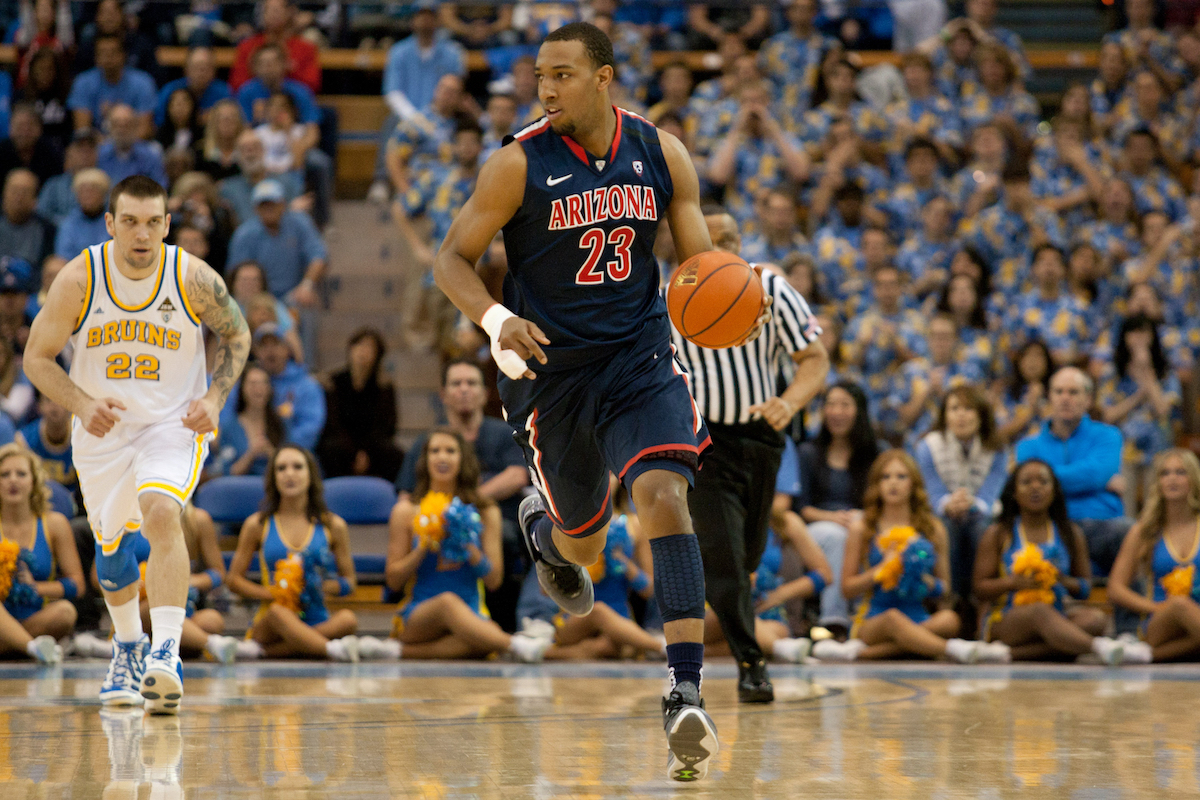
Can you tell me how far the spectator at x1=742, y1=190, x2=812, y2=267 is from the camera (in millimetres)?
10375

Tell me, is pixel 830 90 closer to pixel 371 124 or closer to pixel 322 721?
pixel 371 124

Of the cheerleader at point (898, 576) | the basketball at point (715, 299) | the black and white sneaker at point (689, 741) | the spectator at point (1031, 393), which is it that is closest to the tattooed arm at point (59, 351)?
the basketball at point (715, 299)

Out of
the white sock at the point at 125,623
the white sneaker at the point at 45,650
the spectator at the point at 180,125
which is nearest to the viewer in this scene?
the white sock at the point at 125,623

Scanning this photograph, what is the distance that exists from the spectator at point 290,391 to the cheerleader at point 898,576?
3.46 metres

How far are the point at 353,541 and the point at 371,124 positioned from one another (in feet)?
19.0

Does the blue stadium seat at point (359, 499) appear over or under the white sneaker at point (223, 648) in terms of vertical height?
over

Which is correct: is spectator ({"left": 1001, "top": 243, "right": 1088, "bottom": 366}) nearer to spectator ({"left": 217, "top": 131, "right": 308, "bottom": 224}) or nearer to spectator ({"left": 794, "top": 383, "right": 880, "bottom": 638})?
spectator ({"left": 794, "top": 383, "right": 880, "bottom": 638})

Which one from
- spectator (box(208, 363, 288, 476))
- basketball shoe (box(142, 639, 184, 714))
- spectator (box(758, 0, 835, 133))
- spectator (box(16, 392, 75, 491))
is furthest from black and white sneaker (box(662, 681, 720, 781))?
spectator (box(758, 0, 835, 133))

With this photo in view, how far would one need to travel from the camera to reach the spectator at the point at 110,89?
39.2ft

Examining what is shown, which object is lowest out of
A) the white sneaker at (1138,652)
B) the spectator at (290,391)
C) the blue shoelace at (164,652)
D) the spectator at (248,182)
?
the white sneaker at (1138,652)

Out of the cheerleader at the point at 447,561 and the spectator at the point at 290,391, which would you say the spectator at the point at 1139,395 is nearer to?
the cheerleader at the point at 447,561

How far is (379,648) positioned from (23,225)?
5.02 meters

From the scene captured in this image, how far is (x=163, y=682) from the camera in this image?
5363 millimetres

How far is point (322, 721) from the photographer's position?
5.40 meters
